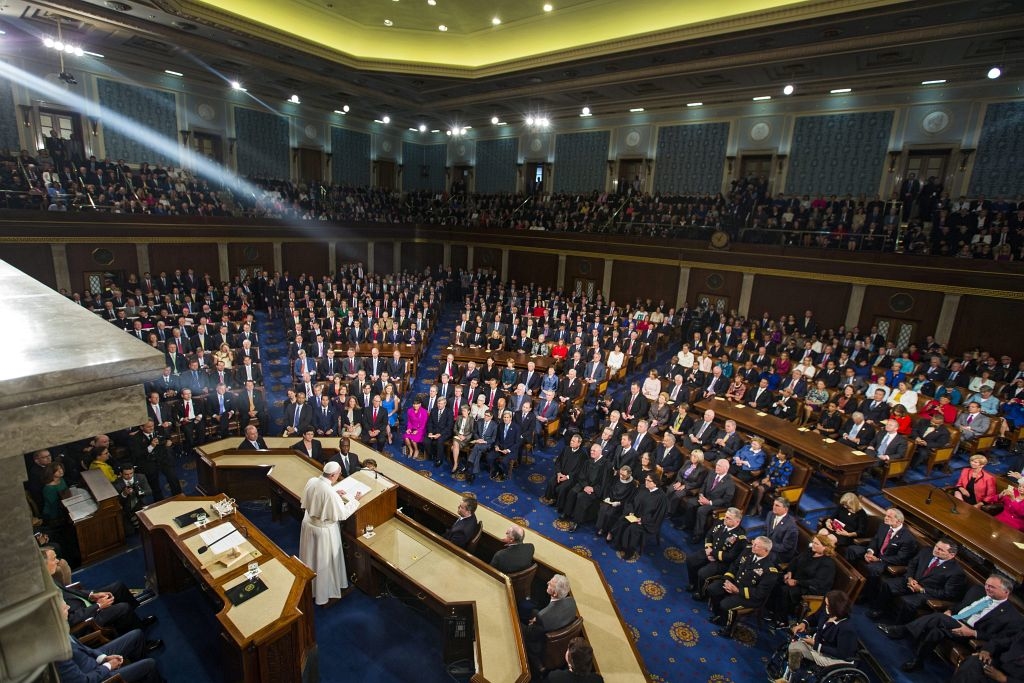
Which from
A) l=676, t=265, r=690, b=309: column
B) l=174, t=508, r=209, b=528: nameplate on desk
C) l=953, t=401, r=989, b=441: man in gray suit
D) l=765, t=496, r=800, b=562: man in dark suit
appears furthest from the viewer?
l=676, t=265, r=690, b=309: column

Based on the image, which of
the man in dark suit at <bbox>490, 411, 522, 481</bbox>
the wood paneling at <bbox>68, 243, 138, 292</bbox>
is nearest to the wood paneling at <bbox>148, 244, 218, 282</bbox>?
the wood paneling at <bbox>68, 243, 138, 292</bbox>

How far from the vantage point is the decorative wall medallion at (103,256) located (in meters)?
16.0

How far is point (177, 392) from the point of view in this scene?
372 inches

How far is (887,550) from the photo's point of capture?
233 inches

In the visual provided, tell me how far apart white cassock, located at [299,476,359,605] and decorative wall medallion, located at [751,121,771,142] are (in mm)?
20846

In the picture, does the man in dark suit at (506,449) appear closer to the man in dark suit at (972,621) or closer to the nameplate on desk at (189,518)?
the nameplate on desk at (189,518)

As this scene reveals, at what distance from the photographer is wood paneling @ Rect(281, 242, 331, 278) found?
21547mm

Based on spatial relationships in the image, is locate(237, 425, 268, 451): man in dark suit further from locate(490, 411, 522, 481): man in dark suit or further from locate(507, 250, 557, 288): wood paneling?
locate(507, 250, 557, 288): wood paneling

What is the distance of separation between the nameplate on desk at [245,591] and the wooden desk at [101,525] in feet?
9.62

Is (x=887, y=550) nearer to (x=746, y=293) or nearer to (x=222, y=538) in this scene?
(x=222, y=538)

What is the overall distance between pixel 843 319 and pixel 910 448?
30.8ft

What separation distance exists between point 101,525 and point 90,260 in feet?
45.5

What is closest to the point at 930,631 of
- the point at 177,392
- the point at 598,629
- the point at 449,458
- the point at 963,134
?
the point at 598,629

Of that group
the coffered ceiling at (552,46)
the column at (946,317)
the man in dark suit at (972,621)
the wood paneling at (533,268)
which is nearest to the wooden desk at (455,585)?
the man in dark suit at (972,621)
